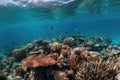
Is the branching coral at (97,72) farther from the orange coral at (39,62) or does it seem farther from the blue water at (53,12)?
the blue water at (53,12)

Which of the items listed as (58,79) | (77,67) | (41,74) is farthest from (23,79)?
(77,67)

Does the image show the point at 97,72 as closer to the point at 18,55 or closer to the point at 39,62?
the point at 39,62

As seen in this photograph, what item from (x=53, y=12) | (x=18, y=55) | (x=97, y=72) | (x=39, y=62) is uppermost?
(x=53, y=12)

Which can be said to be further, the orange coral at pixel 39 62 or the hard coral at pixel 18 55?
the hard coral at pixel 18 55

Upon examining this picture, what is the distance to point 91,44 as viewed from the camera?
1570 centimetres

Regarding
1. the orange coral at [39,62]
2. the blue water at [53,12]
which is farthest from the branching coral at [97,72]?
the blue water at [53,12]

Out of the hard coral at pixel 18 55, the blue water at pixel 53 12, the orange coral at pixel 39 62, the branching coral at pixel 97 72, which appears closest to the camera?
the branching coral at pixel 97 72

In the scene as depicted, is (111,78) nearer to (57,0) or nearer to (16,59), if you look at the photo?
(16,59)

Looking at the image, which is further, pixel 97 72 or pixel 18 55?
pixel 18 55

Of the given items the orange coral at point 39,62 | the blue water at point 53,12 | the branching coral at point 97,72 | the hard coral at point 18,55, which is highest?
the blue water at point 53,12

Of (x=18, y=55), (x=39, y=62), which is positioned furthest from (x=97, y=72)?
(x=18, y=55)

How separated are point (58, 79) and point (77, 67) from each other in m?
0.88

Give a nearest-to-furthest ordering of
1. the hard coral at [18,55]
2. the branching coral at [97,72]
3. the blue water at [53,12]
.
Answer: the branching coral at [97,72], the hard coral at [18,55], the blue water at [53,12]

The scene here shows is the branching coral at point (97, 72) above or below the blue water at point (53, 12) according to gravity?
below
